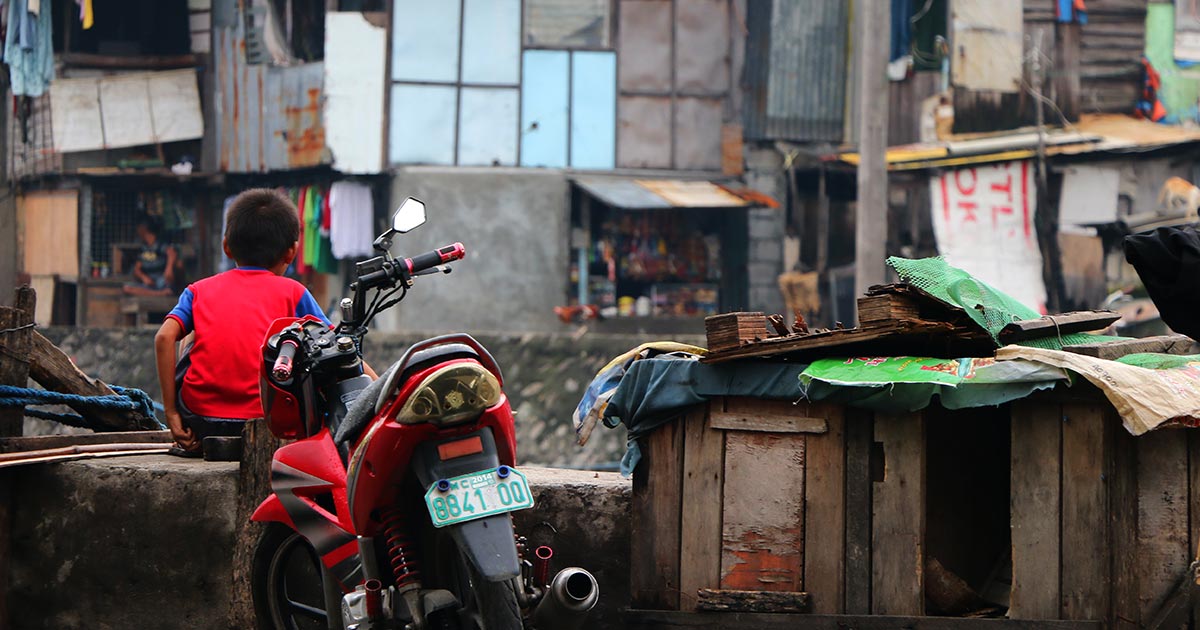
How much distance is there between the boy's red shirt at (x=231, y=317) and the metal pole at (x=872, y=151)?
8461mm

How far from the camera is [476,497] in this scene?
3.27m

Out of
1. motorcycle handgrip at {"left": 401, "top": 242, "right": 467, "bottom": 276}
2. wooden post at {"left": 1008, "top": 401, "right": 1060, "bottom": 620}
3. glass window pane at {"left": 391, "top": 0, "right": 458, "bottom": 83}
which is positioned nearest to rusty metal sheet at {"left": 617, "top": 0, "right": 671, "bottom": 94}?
glass window pane at {"left": 391, "top": 0, "right": 458, "bottom": 83}

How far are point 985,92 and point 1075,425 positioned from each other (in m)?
17.6

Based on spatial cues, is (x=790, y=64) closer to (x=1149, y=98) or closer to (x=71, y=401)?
(x=1149, y=98)

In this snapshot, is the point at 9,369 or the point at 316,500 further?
the point at 9,369

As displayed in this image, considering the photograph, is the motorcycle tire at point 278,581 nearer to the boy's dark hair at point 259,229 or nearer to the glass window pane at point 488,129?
the boy's dark hair at point 259,229

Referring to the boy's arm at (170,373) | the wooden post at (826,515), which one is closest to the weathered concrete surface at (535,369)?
the boy's arm at (170,373)

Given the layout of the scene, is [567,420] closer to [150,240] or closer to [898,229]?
[898,229]

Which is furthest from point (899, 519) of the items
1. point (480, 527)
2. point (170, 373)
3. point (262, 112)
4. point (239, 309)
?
point (262, 112)

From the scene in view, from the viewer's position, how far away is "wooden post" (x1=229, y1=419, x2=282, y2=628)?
16.2 feet

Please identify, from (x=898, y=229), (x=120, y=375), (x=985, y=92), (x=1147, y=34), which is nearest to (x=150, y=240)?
(x=120, y=375)

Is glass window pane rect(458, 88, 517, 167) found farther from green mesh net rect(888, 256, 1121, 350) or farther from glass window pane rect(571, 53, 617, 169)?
green mesh net rect(888, 256, 1121, 350)

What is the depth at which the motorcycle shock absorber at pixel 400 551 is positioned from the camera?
349 cm

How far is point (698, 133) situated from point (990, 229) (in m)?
4.68
